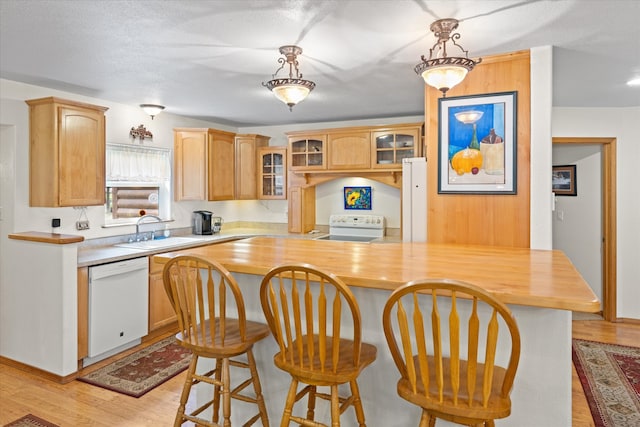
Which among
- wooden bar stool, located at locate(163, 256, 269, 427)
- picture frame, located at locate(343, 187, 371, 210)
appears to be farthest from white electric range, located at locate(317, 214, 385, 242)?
wooden bar stool, located at locate(163, 256, 269, 427)

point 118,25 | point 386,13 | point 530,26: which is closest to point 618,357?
point 530,26

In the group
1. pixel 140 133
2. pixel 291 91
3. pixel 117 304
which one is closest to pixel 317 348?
pixel 291 91

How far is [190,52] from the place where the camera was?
9.21 ft

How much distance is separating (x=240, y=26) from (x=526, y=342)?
2133mm

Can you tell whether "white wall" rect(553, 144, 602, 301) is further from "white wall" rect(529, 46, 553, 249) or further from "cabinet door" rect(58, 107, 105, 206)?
"cabinet door" rect(58, 107, 105, 206)

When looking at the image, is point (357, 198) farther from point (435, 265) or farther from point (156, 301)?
point (435, 265)

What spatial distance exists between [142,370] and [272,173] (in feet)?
10.1

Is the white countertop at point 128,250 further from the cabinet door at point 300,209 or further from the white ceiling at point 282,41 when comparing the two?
the white ceiling at point 282,41

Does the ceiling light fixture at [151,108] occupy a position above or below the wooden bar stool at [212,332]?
above

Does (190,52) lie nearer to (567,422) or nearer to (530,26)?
(530,26)

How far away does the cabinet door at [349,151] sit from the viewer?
5039 millimetres

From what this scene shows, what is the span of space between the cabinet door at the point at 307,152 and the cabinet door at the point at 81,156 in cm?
230

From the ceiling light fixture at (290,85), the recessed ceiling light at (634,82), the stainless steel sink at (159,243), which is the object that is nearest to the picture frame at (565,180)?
the recessed ceiling light at (634,82)

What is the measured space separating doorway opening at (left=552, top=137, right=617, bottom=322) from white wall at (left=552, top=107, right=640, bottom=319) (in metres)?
0.04
